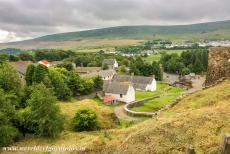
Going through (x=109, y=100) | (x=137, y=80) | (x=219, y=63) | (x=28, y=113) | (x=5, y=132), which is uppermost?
(x=219, y=63)

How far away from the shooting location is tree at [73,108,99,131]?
52.4 meters

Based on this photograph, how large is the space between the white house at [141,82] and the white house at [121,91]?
14.3 meters

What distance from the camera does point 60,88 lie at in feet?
238

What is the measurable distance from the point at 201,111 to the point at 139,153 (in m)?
6.38

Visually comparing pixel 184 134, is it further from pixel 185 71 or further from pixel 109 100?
pixel 185 71

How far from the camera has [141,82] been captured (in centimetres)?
10369

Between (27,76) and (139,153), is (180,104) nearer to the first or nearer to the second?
(139,153)

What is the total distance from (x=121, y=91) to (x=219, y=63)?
172 ft

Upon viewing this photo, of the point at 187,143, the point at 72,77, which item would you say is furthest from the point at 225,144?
the point at 72,77

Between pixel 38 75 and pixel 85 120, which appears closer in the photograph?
pixel 85 120

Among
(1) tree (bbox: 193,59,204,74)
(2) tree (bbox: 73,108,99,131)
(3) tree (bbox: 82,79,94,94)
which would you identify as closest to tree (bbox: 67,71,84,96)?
(3) tree (bbox: 82,79,94,94)

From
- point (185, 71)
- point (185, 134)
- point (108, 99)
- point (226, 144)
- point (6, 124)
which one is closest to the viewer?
point (226, 144)

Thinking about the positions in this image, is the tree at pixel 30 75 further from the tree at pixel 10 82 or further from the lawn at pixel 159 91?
the lawn at pixel 159 91

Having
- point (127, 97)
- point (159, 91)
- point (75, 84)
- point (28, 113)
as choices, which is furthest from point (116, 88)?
point (28, 113)
